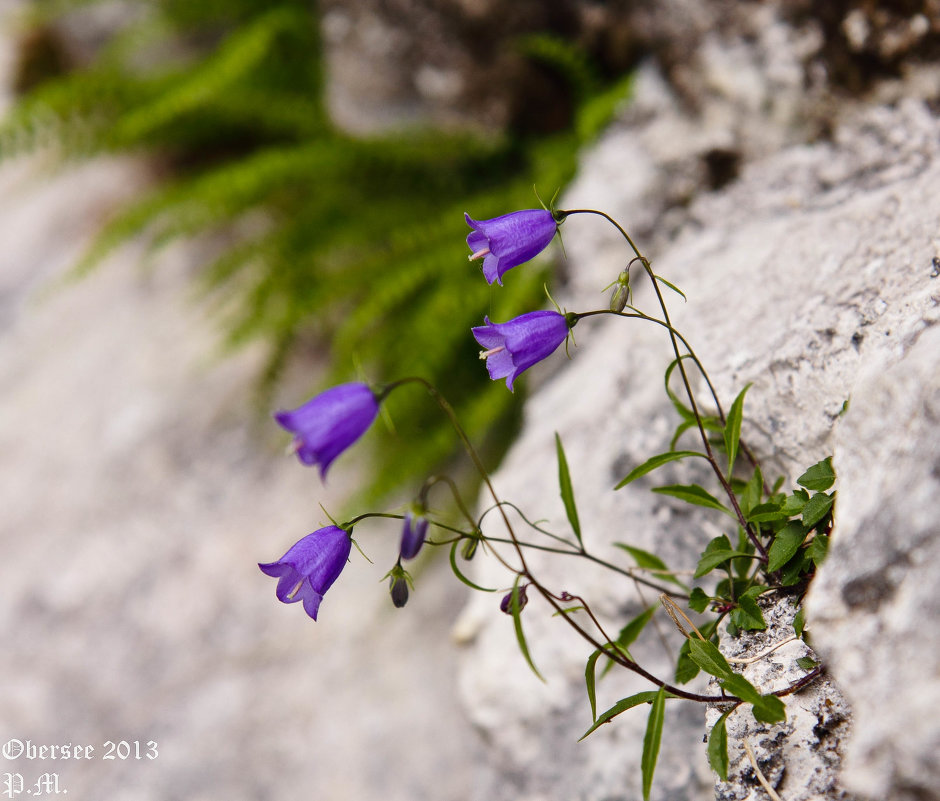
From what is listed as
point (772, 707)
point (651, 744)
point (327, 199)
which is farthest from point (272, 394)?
point (772, 707)

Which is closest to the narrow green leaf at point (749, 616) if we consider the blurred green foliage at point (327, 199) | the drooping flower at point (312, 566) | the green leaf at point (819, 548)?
the green leaf at point (819, 548)

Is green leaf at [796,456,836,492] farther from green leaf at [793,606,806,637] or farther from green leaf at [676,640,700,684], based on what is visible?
green leaf at [676,640,700,684]

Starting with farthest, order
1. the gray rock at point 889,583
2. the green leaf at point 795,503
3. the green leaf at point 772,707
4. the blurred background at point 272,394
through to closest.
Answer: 1. the blurred background at point 272,394
2. the green leaf at point 795,503
3. the green leaf at point 772,707
4. the gray rock at point 889,583

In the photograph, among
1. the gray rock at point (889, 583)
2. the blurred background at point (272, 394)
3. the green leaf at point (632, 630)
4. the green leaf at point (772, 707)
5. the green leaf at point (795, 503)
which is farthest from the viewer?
the blurred background at point (272, 394)

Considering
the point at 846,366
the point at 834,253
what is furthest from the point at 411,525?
the point at 834,253

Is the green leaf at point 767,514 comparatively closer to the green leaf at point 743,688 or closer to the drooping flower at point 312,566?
the green leaf at point 743,688

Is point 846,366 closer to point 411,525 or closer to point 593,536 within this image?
point 593,536
